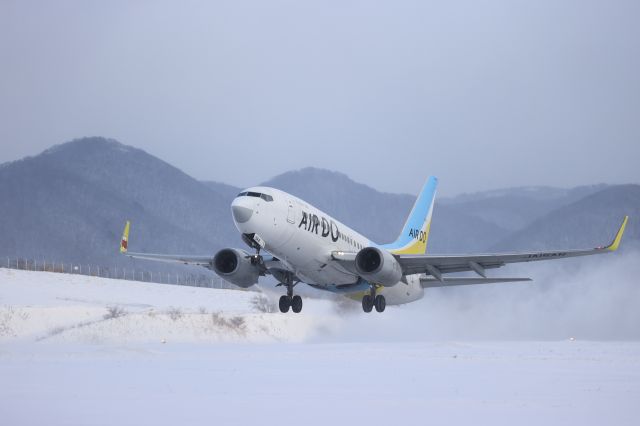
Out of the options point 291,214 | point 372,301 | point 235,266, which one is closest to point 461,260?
point 372,301

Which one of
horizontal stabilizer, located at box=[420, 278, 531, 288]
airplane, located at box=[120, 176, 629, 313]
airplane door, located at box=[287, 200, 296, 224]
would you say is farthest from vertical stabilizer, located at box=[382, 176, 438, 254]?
airplane door, located at box=[287, 200, 296, 224]

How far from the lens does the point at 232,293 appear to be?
8731 centimetres

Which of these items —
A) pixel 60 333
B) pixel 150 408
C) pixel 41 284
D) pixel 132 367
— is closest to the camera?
pixel 150 408

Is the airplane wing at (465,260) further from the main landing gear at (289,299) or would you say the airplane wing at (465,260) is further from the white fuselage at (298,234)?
the main landing gear at (289,299)

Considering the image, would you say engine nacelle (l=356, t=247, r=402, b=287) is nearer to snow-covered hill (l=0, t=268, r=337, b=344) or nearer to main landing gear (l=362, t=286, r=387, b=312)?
main landing gear (l=362, t=286, r=387, b=312)

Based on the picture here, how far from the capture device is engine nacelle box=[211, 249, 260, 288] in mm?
38469

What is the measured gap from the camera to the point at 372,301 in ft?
139

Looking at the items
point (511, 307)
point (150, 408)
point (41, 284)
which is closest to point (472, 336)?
point (511, 307)

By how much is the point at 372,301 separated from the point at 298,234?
7.72m

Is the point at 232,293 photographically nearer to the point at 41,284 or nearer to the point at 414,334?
the point at 41,284

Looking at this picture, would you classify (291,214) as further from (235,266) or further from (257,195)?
(235,266)

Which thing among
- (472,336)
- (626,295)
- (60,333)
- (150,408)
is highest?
(626,295)

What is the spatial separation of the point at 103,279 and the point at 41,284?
26.2 ft

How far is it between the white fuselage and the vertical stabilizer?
739cm
